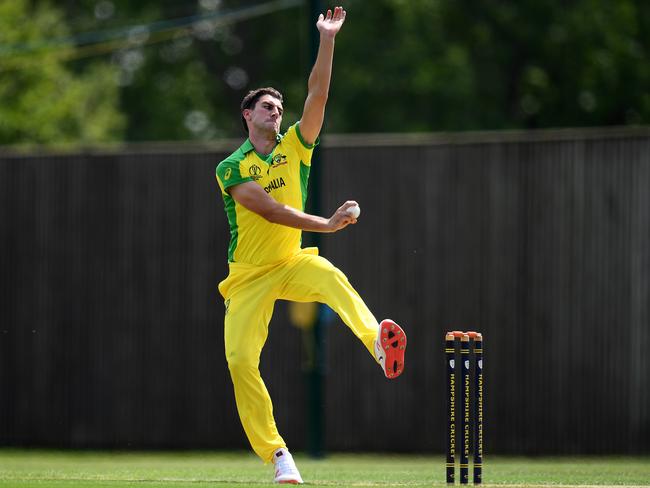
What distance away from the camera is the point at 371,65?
31.8 m

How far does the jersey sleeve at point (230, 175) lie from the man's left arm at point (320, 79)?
51 cm

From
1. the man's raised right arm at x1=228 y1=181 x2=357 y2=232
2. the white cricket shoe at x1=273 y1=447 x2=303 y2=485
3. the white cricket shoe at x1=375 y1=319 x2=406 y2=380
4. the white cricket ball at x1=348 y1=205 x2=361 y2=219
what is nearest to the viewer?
the white cricket ball at x1=348 y1=205 x2=361 y2=219

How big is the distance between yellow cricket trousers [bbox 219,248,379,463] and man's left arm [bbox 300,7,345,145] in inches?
34.8

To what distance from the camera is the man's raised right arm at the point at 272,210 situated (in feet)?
29.3

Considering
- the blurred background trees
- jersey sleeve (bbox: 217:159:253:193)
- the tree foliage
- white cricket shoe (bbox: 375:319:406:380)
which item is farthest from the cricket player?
the blurred background trees

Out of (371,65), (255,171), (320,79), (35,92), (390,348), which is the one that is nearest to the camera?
(390,348)

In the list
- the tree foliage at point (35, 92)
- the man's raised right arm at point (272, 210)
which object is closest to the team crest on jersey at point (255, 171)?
the man's raised right arm at point (272, 210)

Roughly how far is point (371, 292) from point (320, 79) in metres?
7.46

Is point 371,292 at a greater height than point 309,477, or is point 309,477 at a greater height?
point 371,292

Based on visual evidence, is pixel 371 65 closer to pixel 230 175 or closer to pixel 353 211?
pixel 230 175

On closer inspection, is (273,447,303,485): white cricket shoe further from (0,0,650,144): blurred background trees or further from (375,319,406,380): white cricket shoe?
(0,0,650,144): blurred background trees

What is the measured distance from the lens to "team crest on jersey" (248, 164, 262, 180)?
9.27 m

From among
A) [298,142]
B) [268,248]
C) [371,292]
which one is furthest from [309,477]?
[371,292]

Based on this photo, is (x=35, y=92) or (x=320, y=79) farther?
(x=35, y=92)
